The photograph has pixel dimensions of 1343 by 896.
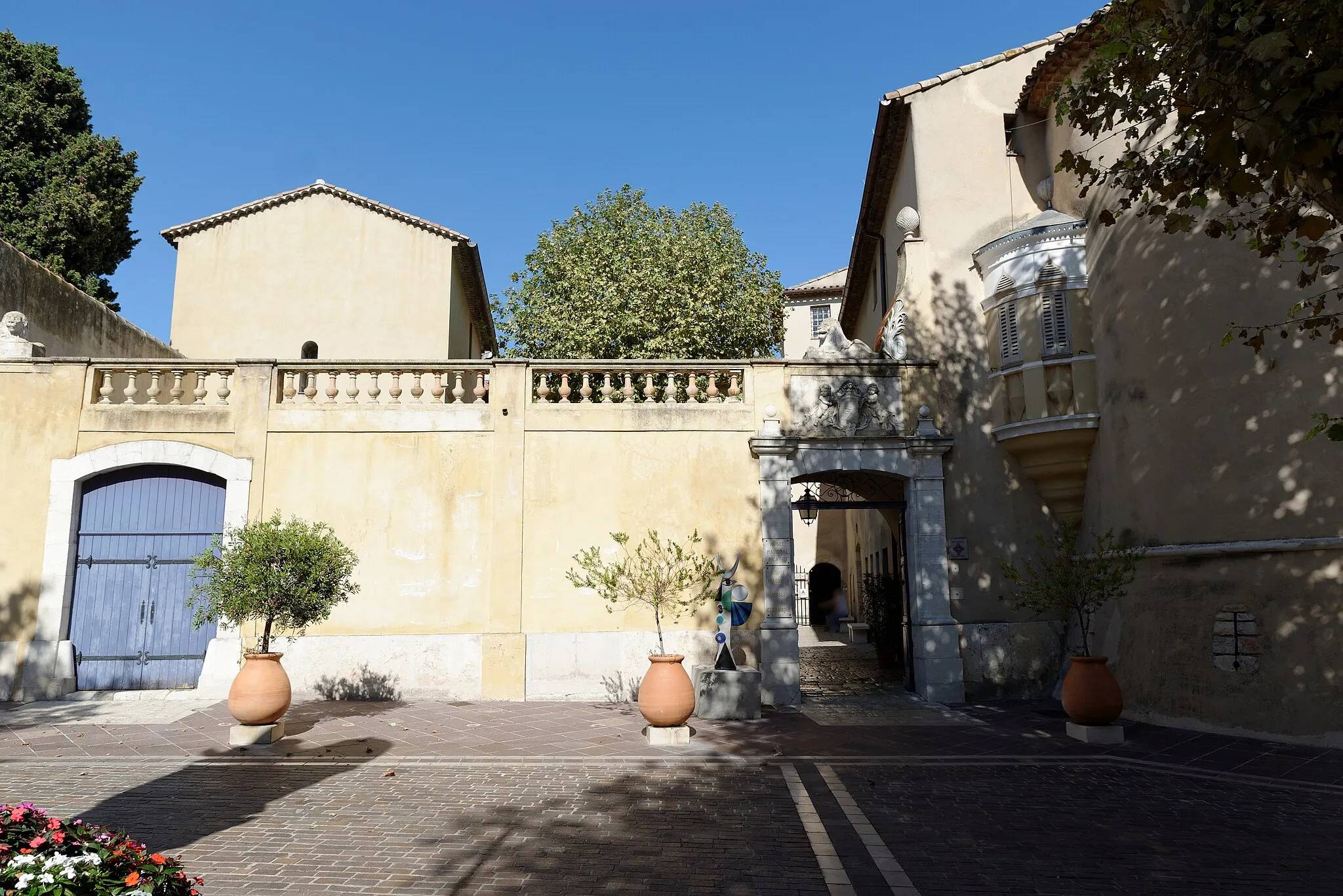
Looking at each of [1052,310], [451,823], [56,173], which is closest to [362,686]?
[451,823]

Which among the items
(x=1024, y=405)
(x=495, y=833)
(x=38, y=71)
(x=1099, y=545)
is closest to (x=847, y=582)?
(x=1024, y=405)

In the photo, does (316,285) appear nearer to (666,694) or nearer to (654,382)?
(654,382)

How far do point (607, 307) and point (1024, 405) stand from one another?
1396cm

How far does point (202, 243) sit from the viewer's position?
23203 mm

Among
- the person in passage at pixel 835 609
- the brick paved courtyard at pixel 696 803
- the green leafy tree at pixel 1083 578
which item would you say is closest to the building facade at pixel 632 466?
the green leafy tree at pixel 1083 578

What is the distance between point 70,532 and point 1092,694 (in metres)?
14.5

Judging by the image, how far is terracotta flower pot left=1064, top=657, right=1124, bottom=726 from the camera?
1019 centimetres

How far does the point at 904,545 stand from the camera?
1438 cm

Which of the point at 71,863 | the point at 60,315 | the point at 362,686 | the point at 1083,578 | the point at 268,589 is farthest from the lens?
the point at 60,315

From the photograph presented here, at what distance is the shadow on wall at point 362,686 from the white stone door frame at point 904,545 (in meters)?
5.57

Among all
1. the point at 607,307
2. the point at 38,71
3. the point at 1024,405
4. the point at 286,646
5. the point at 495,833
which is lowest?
the point at 495,833

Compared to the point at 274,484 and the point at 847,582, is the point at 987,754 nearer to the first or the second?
the point at 274,484

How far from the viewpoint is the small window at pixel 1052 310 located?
44.8ft

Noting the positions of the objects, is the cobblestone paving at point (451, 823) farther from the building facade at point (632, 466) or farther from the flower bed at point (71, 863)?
the building facade at point (632, 466)
